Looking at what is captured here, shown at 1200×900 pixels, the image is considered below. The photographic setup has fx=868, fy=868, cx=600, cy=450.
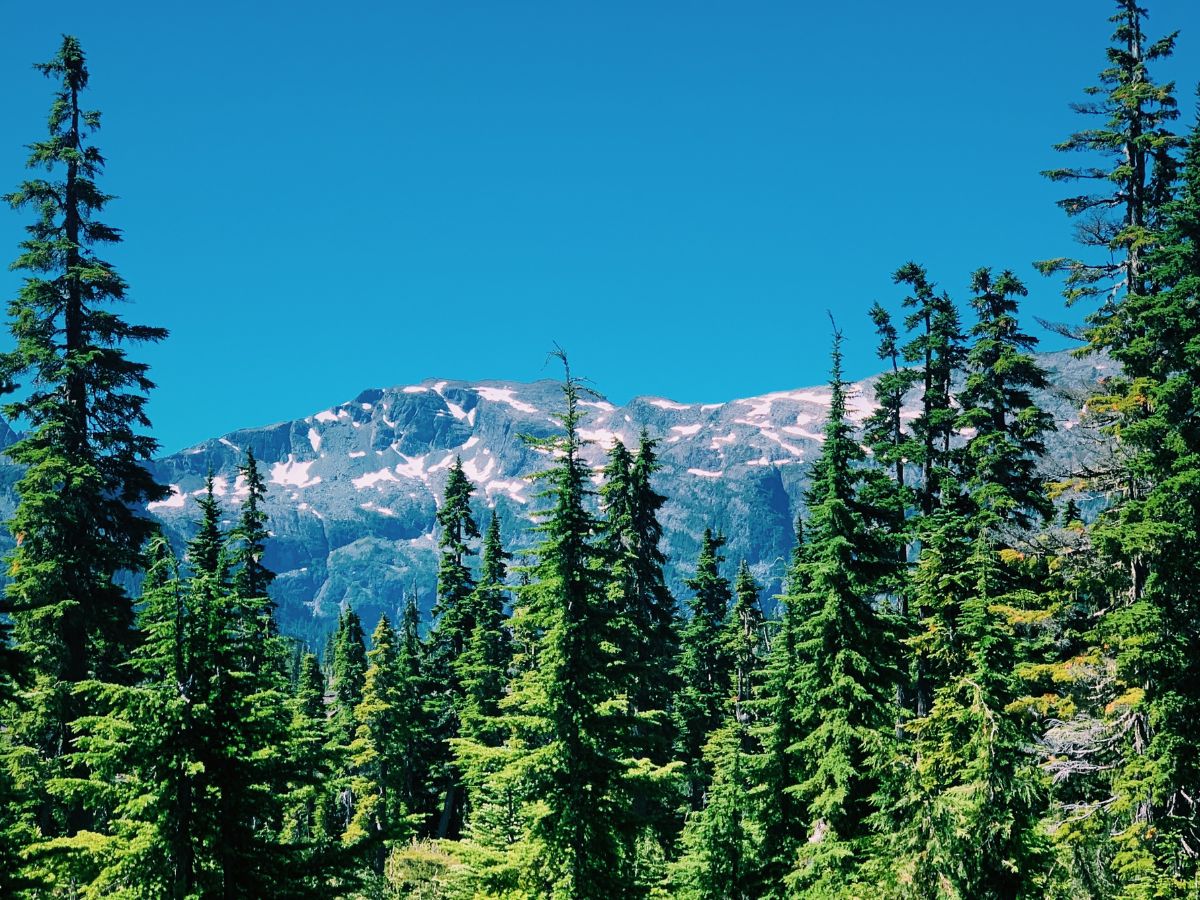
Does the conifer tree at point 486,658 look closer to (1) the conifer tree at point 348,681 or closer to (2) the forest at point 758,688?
(1) the conifer tree at point 348,681

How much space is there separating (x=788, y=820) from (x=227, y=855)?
19.1 m

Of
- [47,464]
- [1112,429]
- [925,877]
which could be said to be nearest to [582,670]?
[925,877]

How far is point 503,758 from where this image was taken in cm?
1791

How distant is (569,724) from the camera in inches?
683

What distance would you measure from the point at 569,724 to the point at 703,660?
31163 millimetres

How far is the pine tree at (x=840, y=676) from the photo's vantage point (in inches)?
820

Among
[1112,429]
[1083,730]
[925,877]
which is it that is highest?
[1112,429]

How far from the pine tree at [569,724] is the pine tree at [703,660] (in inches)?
1047

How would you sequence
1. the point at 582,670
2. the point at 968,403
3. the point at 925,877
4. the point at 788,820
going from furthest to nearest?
1. the point at 968,403
2. the point at 788,820
3. the point at 582,670
4. the point at 925,877

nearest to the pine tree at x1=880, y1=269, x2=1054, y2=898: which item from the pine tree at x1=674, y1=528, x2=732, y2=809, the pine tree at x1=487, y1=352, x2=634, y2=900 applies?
the pine tree at x1=487, y1=352, x2=634, y2=900

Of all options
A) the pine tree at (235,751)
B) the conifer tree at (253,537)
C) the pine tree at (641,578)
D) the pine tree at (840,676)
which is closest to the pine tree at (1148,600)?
the pine tree at (840,676)

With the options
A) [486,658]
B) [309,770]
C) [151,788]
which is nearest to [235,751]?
[151,788]

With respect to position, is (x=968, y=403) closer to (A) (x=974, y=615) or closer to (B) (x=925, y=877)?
(A) (x=974, y=615)

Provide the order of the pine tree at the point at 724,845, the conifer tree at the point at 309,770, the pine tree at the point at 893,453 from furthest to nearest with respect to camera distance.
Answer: the pine tree at the point at 893,453
the pine tree at the point at 724,845
the conifer tree at the point at 309,770
